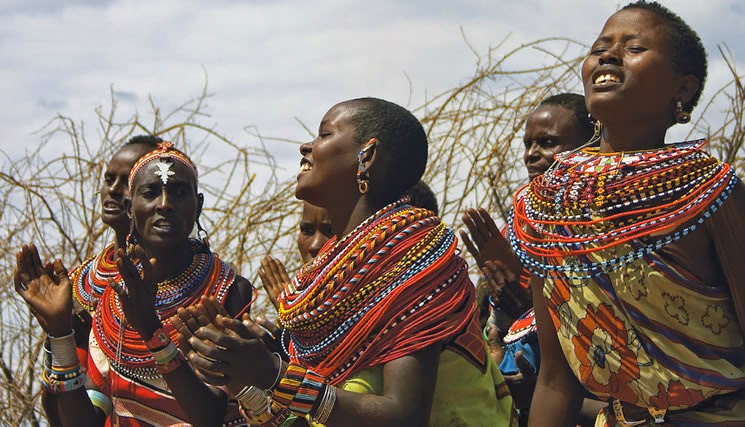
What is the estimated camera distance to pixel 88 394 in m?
4.59

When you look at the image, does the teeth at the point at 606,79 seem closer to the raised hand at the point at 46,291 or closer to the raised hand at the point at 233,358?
the raised hand at the point at 233,358

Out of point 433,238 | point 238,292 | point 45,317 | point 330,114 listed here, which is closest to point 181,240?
point 238,292

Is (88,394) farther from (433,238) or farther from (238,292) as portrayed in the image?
(433,238)

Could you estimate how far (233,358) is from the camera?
2830mm

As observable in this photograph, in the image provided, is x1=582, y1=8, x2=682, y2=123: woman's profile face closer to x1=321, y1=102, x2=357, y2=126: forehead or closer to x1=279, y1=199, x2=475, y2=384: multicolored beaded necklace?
x1=279, y1=199, x2=475, y2=384: multicolored beaded necklace

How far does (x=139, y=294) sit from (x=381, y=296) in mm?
1176

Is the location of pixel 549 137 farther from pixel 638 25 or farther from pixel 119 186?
pixel 119 186

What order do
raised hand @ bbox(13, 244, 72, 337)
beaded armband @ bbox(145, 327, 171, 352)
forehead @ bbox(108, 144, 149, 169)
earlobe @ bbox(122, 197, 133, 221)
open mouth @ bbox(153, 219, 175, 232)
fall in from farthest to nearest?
forehead @ bbox(108, 144, 149, 169)
earlobe @ bbox(122, 197, 133, 221)
open mouth @ bbox(153, 219, 175, 232)
raised hand @ bbox(13, 244, 72, 337)
beaded armband @ bbox(145, 327, 171, 352)

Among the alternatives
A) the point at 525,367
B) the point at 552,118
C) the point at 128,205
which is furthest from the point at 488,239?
the point at 128,205

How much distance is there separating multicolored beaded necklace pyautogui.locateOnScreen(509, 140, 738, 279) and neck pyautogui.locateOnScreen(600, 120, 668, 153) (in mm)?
81

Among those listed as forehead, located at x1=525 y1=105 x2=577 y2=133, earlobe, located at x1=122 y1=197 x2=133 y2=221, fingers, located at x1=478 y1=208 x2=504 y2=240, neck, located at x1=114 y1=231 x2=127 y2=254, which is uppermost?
earlobe, located at x1=122 y1=197 x2=133 y2=221

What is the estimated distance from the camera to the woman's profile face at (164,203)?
4.60 metres

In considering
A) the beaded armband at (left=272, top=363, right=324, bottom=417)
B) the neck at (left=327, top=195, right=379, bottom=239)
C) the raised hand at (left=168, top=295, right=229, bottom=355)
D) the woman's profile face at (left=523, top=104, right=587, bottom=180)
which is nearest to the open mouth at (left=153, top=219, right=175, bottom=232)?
the neck at (left=327, top=195, right=379, bottom=239)

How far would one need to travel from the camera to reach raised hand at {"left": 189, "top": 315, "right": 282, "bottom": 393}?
2836 mm
